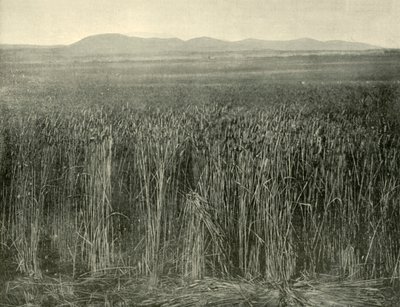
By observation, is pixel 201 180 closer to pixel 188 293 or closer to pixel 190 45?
pixel 188 293

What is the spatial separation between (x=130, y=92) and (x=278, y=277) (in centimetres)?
113

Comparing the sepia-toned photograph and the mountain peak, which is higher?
the mountain peak

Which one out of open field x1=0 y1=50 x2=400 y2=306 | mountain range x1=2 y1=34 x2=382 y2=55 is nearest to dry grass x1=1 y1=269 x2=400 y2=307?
open field x1=0 y1=50 x2=400 y2=306

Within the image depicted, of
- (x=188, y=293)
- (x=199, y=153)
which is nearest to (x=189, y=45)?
(x=199, y=153)

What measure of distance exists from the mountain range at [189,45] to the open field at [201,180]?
54 millimetres

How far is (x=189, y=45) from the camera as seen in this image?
8.04 feet

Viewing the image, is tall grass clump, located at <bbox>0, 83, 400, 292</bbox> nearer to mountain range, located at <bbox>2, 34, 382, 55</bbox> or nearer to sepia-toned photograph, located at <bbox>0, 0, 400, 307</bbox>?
sepia-toned photograph, located at <bbox>0, 0, 400, 307</bbox>

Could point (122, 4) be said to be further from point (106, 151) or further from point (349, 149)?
point (349, 149)

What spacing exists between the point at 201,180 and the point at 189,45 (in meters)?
0.65

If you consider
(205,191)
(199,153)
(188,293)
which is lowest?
(188,293)

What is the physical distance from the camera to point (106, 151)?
98.0 inches

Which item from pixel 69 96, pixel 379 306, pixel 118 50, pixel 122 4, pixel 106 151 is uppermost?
pixel 122 4

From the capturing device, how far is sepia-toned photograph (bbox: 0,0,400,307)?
239 cm

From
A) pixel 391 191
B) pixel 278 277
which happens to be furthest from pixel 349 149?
pixel 278 277
